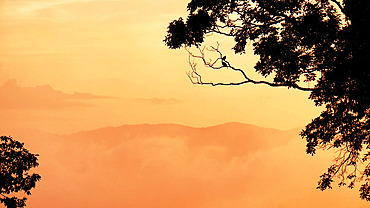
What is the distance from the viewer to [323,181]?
23.8 metres

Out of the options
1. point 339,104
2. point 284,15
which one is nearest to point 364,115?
point 339,104

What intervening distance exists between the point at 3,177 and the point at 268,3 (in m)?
12.9

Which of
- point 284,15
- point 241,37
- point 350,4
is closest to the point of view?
point 350,4

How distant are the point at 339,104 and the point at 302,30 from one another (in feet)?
9.90

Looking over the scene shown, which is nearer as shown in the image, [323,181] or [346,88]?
[346,88]

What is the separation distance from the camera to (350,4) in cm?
2066

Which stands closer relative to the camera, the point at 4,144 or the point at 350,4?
the point at 350,4

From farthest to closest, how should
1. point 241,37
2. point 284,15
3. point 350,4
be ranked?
1. point 241,37
2. point 284,15
3. point 350,4

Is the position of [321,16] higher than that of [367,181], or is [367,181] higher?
[321,16]

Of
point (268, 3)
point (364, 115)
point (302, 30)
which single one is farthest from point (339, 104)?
point (268, 3)

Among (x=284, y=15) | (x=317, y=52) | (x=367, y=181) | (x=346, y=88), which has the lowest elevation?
(x=367, y=181)

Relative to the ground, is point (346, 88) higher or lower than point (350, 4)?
lower

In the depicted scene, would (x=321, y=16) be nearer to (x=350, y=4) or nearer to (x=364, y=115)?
(x=350, y=4)

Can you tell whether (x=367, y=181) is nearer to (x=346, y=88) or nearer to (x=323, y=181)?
(x=323, y=181)
